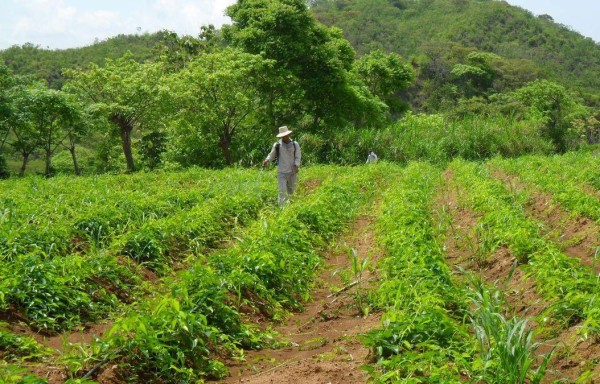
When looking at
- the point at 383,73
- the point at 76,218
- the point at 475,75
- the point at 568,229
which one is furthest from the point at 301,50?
the point at 475,75

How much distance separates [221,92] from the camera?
81.5ft

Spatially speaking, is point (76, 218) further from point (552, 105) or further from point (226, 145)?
point (552, 105)

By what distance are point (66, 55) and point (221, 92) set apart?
214 ft

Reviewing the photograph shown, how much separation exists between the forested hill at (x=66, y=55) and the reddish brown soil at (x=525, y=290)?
61.7m

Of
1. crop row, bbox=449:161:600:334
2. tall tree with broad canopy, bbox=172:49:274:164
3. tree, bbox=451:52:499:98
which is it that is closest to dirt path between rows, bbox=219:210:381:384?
crop row, bbox=449:161:600:334

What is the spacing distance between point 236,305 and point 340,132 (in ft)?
68.9

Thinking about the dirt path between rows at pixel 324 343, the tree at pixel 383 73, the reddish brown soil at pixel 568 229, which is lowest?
the dirt path between rows at pixel 324 343

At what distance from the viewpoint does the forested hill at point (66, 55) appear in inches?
2736

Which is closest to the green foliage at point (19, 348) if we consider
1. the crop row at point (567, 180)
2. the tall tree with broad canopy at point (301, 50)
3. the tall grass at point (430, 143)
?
the crop row at point (567, 180)

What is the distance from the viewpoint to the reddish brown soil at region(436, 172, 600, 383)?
12.8 feet

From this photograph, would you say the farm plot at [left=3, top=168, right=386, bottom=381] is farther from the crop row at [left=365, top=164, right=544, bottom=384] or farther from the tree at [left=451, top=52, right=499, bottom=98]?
the tree at [left=451, top=52, right=499, bottom=98]

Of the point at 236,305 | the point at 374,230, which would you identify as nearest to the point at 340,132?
the point at 374,230

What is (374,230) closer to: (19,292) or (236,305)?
(236,305)

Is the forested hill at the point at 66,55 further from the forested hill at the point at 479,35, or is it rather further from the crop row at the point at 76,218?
the crop row at the point at 76,218
